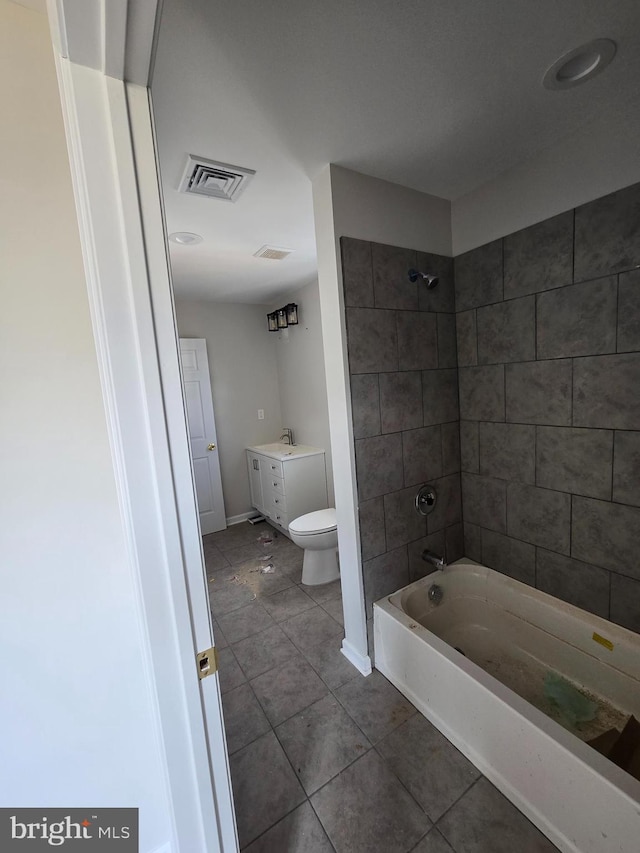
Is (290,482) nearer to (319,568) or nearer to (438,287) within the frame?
(319,568)

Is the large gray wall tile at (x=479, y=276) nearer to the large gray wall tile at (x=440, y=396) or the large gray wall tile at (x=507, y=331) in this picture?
the large gray wall tile at (x=507, y=331)

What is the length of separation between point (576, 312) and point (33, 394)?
2.04m

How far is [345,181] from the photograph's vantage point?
1.60 m

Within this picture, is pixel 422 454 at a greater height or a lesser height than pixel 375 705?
greater

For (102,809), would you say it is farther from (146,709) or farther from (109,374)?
(109,374)

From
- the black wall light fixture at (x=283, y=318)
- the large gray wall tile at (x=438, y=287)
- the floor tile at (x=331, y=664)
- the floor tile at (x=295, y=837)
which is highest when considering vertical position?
the black wall light fixture at (x=283, y=318)

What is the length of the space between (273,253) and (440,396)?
158 cm

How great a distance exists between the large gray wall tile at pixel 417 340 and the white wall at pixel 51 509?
1.39 metres

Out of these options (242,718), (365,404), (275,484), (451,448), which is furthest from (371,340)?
(275,484)

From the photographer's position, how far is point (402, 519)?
1855mm

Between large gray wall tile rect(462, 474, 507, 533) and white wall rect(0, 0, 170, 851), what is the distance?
1.84m

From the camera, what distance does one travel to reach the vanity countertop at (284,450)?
324 centimetres

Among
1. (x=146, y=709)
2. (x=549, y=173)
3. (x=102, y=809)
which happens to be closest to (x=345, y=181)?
(x=549, y=173)

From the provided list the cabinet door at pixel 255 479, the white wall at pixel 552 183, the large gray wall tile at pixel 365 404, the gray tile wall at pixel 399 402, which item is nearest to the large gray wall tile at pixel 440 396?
the gray tile wall at pixel 399 402
